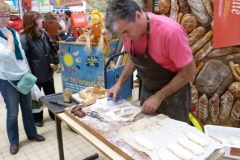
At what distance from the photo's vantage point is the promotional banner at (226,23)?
1924mm

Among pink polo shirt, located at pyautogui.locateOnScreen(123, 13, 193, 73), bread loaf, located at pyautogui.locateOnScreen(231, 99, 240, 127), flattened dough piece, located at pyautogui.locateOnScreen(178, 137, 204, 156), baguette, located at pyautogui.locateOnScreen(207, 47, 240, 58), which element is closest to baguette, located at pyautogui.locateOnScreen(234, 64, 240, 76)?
baguette, located at pyautogui.locateOnScreen(207, 47, 240, 58)

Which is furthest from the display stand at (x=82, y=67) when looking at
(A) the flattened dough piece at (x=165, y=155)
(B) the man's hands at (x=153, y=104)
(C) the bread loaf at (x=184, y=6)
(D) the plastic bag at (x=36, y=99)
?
(A) the flattened dough piece at (x=165, y=155)

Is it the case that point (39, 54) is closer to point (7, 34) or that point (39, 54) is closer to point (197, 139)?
point (7, 34)

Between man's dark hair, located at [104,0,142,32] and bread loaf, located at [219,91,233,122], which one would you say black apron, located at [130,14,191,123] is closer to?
man's dark hair, located at [104,0,142,32]

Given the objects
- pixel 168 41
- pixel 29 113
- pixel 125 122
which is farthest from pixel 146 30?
pixel 29 113

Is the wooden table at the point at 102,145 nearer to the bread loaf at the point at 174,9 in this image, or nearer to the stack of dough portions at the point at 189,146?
the stack of dough portions at the point at 189,146

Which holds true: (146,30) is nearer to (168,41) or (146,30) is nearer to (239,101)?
(168,41)

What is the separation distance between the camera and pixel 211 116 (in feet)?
7.68

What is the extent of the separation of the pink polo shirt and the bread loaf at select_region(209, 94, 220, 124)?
107cm

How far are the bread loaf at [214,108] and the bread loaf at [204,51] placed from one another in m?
0.42

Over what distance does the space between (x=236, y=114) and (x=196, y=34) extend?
88cm

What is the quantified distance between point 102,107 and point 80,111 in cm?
16

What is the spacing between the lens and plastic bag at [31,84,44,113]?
267 cm

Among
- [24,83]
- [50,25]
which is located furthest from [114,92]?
[50,25]
